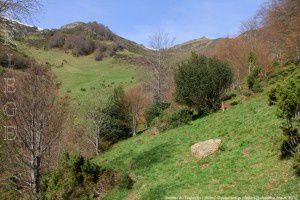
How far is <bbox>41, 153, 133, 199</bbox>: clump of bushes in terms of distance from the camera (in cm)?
2166

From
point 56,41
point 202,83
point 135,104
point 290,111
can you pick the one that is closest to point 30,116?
point 290,111

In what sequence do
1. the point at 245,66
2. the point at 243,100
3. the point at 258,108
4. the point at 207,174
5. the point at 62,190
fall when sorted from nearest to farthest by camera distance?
1. the point at 207,174
2. the point at 62,190
3. the point at 258,108
4. the point at 243,100
5. the point at 245,66

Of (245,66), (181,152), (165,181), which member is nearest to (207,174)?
(165,181)

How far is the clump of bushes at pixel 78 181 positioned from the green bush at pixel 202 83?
1403cm

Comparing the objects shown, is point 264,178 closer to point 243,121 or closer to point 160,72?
point 243,121

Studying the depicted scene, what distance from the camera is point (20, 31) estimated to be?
11.3 m

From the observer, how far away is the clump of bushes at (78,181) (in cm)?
2166

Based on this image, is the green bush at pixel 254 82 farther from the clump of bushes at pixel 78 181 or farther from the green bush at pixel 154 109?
the clump of bushes at pixel 78 181

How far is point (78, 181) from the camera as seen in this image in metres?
22.6

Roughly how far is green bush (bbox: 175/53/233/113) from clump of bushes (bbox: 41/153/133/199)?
14.0 metres

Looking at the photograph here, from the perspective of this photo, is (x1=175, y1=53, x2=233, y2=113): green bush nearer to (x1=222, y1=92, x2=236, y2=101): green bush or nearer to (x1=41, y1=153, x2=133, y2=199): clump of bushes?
(x1=222, y1=92, x2=236, y2=101): green bush

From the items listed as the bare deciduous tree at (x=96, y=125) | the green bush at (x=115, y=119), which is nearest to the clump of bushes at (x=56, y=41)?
the green bush at (x=115, y=119)

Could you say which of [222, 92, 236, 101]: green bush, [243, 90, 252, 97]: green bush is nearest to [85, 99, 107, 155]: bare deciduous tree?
[222, 92, 236, 101]: green bush

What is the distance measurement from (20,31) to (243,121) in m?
16.9
